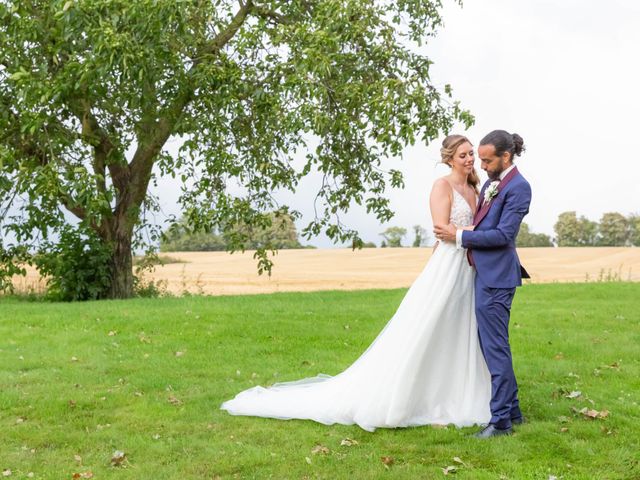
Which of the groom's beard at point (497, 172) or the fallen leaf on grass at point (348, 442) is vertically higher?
the groom's beard at point (497, 172)

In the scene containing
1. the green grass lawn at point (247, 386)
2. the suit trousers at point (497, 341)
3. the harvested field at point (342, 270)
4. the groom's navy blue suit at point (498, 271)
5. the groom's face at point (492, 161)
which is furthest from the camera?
the harvested field at point (342, 270)

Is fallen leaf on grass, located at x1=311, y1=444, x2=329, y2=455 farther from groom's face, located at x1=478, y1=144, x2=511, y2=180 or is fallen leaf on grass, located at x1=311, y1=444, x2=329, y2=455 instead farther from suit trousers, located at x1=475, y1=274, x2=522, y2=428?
groom's face, located at x1=478, y1=144, x2=511, y2=180

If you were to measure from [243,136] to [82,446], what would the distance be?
454 inches

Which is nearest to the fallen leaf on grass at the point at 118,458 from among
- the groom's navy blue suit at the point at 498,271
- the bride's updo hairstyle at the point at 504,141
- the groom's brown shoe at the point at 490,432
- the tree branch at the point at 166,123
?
the groom's brown shoe at the point at 490,432

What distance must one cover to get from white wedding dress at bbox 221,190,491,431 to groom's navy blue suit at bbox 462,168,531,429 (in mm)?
306

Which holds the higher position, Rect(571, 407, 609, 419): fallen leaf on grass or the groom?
the groom

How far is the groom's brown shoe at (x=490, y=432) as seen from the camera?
7523mm

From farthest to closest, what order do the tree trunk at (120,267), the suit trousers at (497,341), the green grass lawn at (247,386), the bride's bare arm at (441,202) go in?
the tree trunk at (120,267) → the bride's bare arm at (441,202) → the suit trousers at (497,341) → the green grass lawn at (247,386)

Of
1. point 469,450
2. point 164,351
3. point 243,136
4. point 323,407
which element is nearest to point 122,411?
point 323,407

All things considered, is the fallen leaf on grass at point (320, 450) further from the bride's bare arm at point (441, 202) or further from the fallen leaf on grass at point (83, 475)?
the bride's bare arm at point (441, 202)

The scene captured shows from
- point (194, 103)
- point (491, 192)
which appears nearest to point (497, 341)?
point (491, 192)

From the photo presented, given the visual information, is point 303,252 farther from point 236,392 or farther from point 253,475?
point 253,475

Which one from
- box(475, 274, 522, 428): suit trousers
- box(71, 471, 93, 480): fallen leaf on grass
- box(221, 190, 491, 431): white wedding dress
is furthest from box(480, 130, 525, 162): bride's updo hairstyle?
box(71, 471, 93, 480): fallen leaf on grass

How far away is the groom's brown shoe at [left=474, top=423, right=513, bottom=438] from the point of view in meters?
7.52
